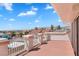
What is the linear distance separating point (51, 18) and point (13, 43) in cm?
221

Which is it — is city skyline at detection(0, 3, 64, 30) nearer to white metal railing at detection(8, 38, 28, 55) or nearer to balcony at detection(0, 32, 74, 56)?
balcony at detection(0, 32, 74, 56)

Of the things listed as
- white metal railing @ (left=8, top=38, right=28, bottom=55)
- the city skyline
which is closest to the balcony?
white metal railing @ (left=8, top=38, right=28, bottom=55)

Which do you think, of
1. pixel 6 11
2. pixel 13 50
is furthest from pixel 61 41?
pixel 13 50

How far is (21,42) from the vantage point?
16.7 feet

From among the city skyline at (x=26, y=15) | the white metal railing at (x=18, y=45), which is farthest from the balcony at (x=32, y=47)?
the city skyline at (x=26, y=15)

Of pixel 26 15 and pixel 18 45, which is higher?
pixel 26 15

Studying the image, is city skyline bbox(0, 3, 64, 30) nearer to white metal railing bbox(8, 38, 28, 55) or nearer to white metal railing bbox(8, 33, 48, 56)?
white metal railing bbox(8, 33, 48, 56)

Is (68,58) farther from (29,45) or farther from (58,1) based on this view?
(29,45)

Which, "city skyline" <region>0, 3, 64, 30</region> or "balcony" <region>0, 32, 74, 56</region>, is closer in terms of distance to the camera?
"balcony" <region>0, 32, 74, 56</region>

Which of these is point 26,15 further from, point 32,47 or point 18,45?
point 18,45

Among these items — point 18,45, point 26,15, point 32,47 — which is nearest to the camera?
point 18,45

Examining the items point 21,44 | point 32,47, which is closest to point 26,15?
point 32,47

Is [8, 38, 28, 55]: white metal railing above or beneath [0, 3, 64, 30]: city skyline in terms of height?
beneath

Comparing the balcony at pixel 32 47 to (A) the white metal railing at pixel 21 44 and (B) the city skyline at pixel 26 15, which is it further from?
(B) the city skyline at pixel 26 15
